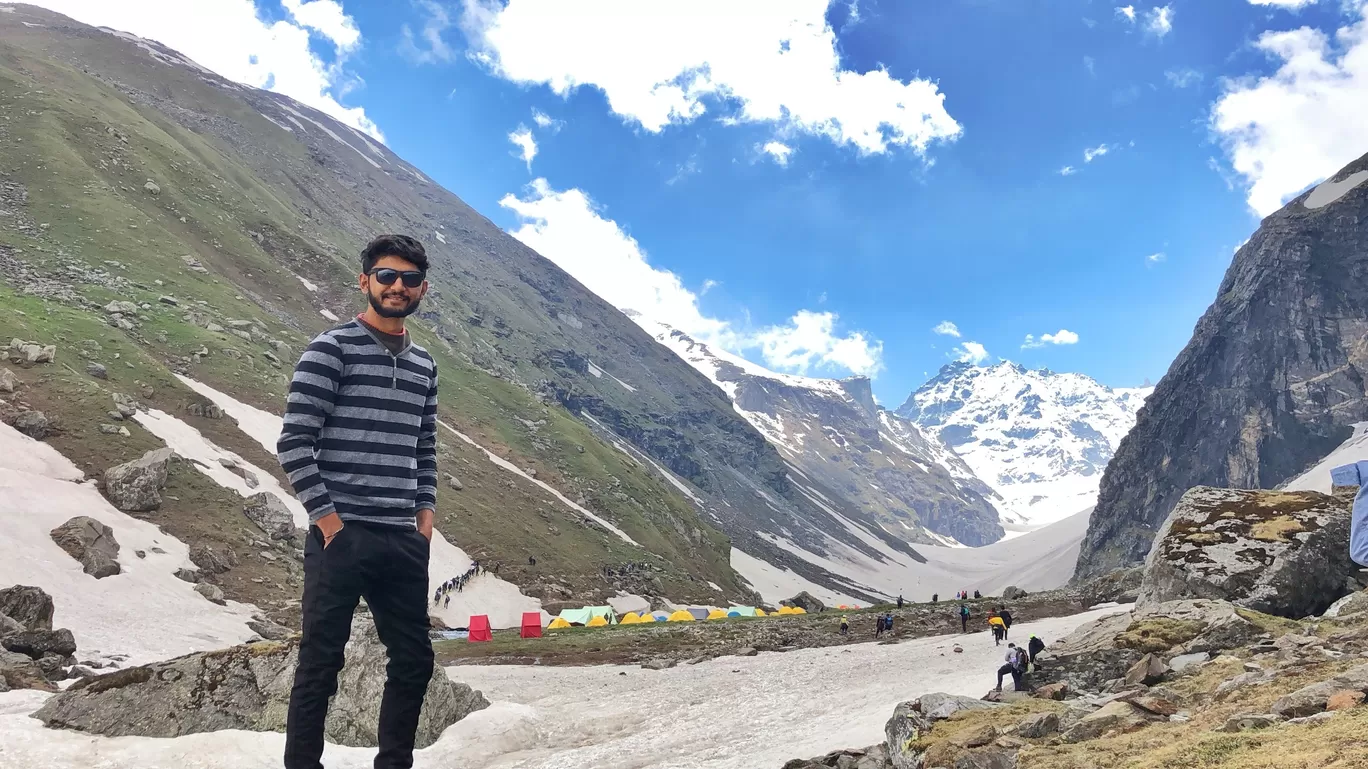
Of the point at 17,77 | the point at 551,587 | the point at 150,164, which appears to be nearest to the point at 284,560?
the point at 551,587

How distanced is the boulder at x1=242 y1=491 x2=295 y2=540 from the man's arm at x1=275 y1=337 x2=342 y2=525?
40.1 meters

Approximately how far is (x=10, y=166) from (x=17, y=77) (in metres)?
29.9

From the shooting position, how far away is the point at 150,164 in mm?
93562

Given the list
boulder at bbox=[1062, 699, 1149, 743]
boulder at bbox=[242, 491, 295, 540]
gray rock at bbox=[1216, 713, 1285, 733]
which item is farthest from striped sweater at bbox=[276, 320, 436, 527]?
boulder at bbox=[242, 491, 295, 540]

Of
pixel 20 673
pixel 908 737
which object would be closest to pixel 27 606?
pixel 20 673

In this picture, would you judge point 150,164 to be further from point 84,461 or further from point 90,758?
point 90,758

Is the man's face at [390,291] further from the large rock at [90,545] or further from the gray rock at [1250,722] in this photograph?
the large rock at [90,545]

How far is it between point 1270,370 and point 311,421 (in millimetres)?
175299

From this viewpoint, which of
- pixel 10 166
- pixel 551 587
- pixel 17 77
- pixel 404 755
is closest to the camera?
pixel 404 755

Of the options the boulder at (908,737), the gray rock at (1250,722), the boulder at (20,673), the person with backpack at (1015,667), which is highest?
the boulder at (20,673)

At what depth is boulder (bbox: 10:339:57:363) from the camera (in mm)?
40125

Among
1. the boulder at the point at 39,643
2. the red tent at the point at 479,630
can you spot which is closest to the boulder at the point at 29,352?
the red tent at the point at 479,630

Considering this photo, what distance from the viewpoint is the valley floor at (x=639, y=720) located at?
28.0 feet

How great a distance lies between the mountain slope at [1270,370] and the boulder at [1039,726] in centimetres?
14850
